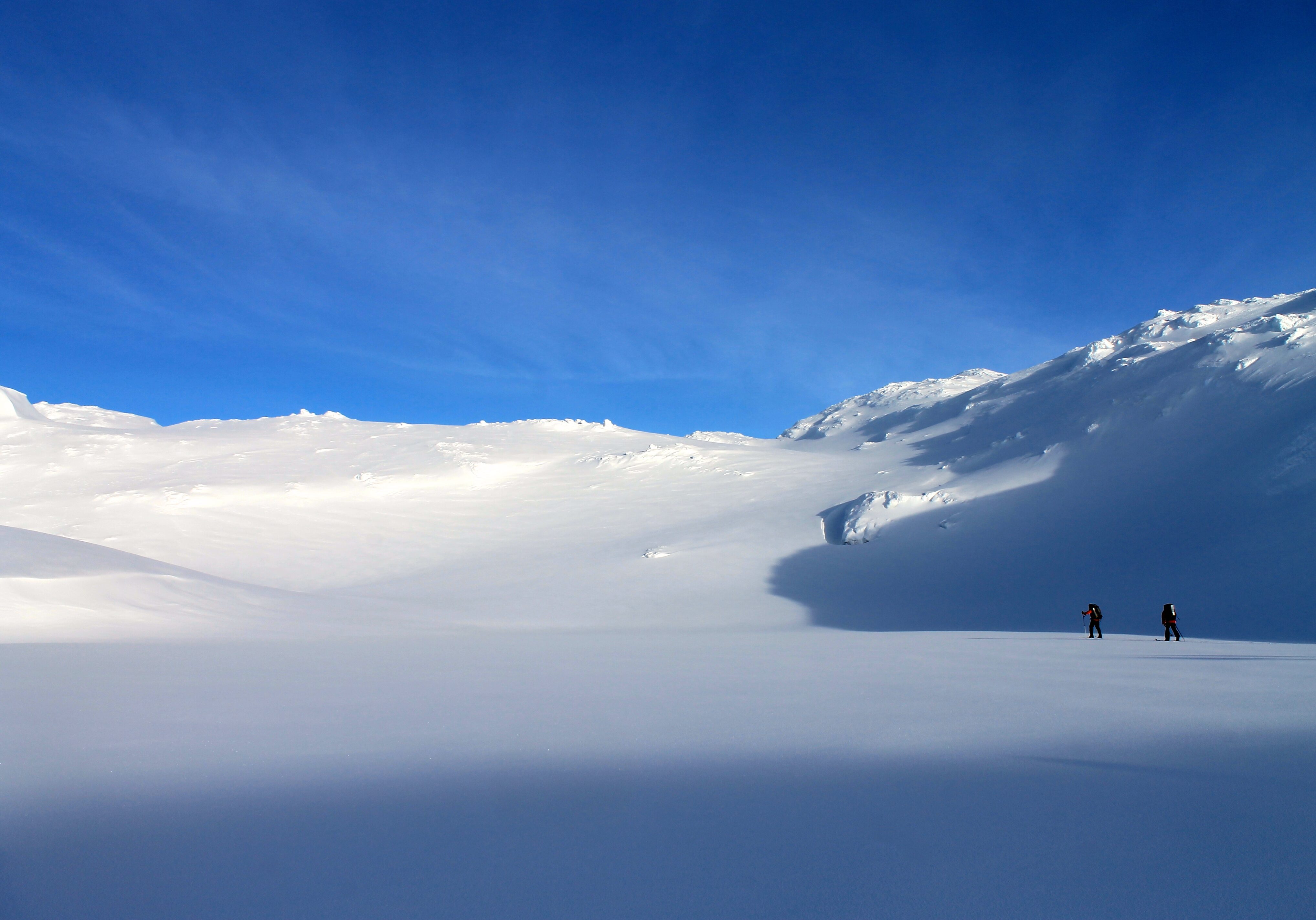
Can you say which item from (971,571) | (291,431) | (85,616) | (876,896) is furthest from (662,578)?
(291,431)

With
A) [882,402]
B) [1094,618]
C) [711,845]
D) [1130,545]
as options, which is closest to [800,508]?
[1130,545]

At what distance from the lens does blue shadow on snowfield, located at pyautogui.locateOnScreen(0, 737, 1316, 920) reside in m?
3.00

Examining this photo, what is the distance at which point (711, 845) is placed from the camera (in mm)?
3555

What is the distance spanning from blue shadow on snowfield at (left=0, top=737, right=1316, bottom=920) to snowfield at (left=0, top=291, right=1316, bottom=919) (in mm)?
24

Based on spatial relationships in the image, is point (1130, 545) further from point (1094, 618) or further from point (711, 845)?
point (711, 845)

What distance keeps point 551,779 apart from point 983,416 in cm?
3822

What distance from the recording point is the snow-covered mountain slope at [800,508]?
56.9ft

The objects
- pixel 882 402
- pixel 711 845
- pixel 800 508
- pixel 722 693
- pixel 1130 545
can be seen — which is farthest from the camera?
pixel 882 402

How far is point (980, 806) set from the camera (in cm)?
392

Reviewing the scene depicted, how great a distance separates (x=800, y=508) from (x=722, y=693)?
21374 mm

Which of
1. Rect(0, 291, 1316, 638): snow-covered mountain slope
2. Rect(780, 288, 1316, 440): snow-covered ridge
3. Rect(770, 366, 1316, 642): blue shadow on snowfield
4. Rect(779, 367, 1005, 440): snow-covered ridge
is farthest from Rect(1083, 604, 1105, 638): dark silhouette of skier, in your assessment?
Rect(779, 367, 1005, 440): snow-covered ridge

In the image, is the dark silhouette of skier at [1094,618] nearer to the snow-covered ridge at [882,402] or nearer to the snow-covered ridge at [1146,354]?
the snow-covered ridge at [1146,354]

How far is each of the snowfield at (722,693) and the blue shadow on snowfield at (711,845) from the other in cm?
2

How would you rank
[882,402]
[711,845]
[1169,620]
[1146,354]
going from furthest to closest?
[882,402] < [1146,354] < [1169,620] < [711,845]
